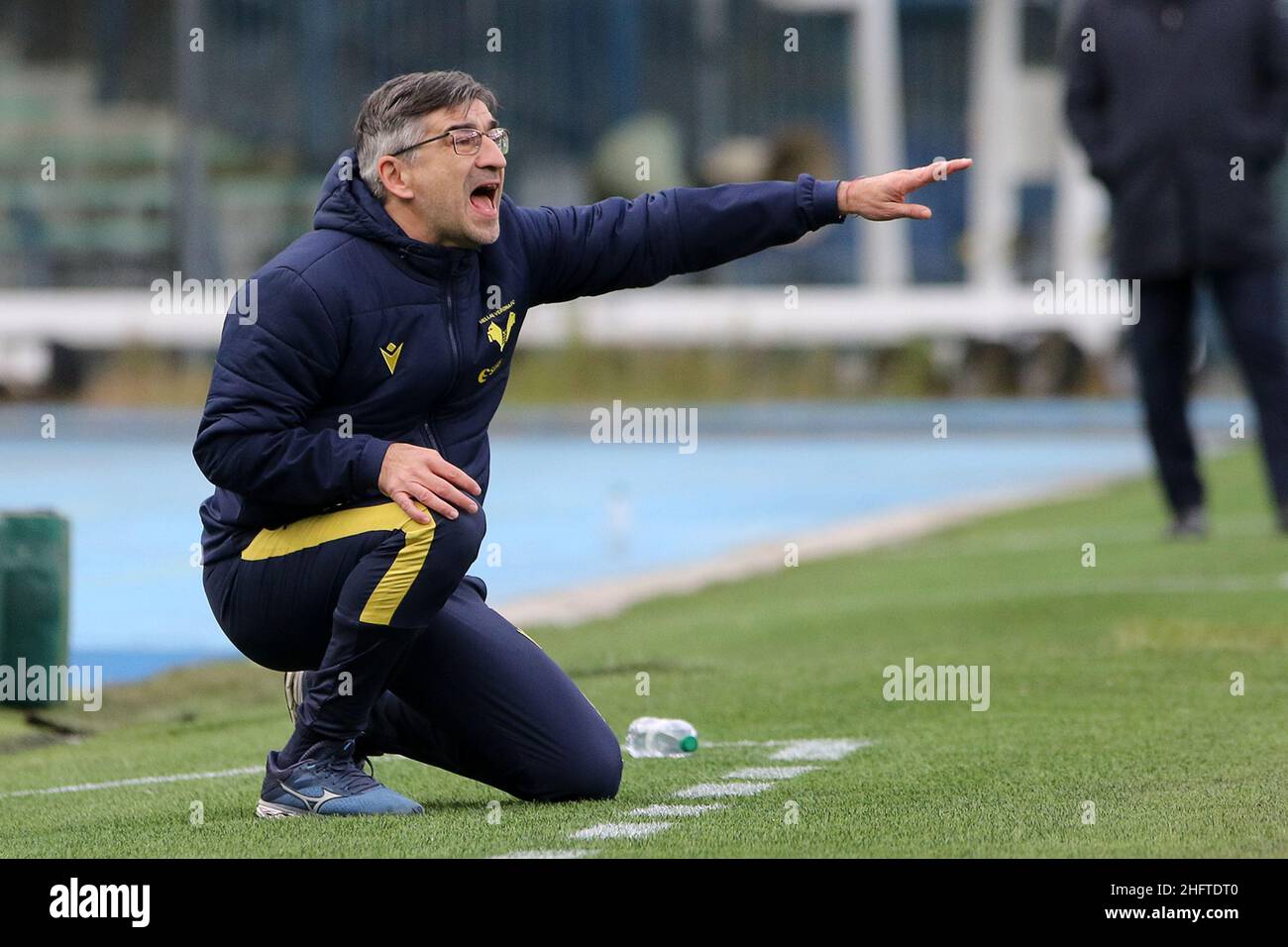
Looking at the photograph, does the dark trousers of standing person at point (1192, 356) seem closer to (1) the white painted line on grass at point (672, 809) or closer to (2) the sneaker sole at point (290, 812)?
(1) the white painted line on grass at point (672, 809)

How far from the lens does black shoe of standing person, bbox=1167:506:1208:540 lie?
9.46 metres

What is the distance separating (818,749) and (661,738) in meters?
0.40

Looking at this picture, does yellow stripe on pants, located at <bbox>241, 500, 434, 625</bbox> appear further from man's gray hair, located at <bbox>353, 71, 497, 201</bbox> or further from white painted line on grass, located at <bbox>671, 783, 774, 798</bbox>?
white painted line on grass, located at <bbox>671, 783, 774, 798</bbox>

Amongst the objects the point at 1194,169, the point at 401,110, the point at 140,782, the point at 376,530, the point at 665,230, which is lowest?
the point at 140,782

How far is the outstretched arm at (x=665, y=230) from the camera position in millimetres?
4684

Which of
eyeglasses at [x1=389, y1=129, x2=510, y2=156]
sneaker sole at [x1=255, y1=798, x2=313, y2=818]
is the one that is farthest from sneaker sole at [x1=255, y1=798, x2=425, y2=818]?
eyeglasses at [x1=389, y1=129, x2=510, y2=156]

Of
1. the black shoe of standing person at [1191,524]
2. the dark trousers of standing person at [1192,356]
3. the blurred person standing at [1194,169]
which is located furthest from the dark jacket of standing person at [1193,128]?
the black shoe of standing person at [1191,524]

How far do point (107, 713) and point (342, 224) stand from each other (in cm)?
273

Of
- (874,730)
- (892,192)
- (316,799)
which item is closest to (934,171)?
(892,192)

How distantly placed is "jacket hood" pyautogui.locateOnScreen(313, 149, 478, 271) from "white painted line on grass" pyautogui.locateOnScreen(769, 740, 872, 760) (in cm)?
145

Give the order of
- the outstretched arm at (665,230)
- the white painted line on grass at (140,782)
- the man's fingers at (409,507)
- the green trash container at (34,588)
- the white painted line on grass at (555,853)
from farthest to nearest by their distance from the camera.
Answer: the green trash container at (34,588) < the white painted line on grass at (140,782) < the outstretched arm at (665,230) < the man's fingers at (409,507) < the white painted line on grass at (555,853)

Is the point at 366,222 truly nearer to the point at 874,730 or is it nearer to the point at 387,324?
the point at 387,324

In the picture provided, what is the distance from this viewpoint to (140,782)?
509 cm

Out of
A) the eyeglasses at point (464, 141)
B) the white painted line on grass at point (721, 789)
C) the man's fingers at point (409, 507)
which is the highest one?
the eyeglasses at point (464, 141)
